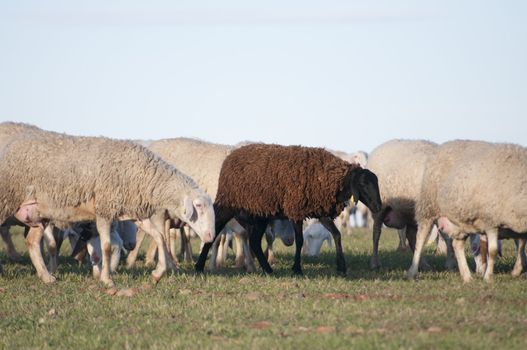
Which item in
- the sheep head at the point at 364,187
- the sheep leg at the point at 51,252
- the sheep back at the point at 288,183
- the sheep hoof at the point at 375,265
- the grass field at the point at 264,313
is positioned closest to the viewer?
the grass field at the point at 264,313

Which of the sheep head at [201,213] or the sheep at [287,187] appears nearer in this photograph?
the sheep head at [201,213]

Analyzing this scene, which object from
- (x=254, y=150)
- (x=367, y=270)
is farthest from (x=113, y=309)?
(x=367, y=270)

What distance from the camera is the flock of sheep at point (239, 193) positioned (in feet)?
42.9

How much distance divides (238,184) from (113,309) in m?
4.43

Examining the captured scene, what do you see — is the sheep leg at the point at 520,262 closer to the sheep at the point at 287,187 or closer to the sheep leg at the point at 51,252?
the sheep at the point at 287,187

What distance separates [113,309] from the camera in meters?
10.6

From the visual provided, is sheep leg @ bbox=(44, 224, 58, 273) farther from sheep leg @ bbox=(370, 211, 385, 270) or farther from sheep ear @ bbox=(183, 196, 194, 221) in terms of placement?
sheep leg @ bbox=(370, 211, 385, 270)

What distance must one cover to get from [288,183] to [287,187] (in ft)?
0.20

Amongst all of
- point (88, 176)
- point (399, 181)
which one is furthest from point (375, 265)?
point (88, 176)

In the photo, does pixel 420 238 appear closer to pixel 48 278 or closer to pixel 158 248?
pixel 158 248

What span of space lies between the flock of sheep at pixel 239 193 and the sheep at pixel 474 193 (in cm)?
1

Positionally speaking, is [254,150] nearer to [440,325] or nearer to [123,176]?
[123,176]

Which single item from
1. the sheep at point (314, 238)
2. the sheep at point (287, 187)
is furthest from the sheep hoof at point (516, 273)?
the sheep at point (314, 238)

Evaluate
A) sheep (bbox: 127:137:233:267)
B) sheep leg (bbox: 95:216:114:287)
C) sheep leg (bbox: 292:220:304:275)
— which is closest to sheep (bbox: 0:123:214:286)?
sheep leg (bbox: 95:216:114:287)
